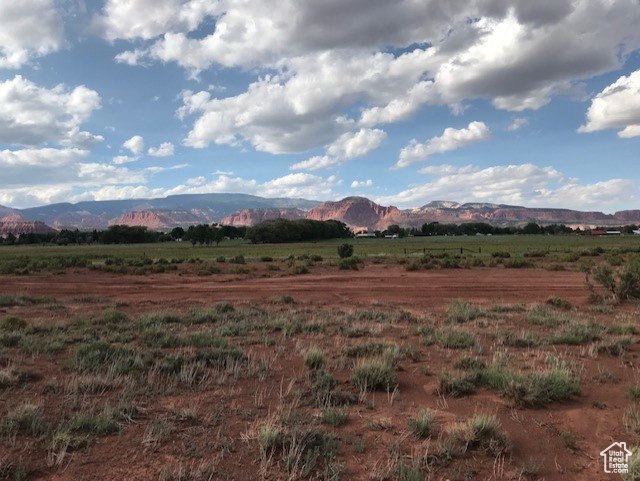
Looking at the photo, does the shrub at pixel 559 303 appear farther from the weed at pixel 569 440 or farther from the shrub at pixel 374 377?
the weed at pixel 569 440

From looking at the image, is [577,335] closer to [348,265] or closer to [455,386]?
[455,386]

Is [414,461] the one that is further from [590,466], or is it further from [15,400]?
[15,400]

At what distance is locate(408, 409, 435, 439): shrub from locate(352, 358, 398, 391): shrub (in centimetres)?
132

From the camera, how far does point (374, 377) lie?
286 inches

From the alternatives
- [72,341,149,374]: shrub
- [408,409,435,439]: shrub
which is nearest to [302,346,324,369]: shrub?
[408,409,435,439]: shrub

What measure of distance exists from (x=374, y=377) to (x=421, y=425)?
1.80m

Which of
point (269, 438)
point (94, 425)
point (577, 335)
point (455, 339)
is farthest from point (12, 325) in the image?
point (577, 335)

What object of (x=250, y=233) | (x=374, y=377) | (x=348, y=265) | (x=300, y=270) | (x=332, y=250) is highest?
(x=250, y=233)

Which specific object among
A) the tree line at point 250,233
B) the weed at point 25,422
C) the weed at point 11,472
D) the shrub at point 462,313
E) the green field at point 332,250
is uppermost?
the tree line at point 250,233

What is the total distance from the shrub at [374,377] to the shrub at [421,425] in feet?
4.32

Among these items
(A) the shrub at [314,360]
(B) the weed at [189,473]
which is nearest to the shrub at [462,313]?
(A) the shrub at [314,360]

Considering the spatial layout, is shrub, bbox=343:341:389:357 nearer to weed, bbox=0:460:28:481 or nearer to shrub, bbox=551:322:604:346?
shrub, bbox=551:322:604:346

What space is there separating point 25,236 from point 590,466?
7473 inches

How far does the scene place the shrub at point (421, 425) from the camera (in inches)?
215
